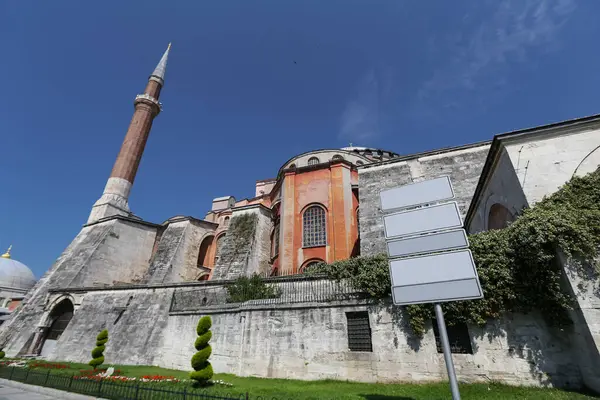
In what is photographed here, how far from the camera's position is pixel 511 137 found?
9.02 meters

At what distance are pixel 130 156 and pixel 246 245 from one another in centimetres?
1905

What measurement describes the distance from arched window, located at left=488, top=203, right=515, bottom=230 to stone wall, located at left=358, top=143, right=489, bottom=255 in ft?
15.2

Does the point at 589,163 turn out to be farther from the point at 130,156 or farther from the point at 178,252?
the point at 130,156

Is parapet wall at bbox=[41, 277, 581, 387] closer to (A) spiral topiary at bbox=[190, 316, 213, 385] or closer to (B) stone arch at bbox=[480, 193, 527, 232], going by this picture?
(A) spiral topiary at bbox=[190, 316, 213, 385]

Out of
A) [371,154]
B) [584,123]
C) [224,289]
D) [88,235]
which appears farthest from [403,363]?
[371,154]

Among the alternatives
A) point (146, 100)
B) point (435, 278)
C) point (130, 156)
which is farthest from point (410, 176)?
point (146, 100)

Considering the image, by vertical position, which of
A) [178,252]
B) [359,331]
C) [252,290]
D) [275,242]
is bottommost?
[359,331]

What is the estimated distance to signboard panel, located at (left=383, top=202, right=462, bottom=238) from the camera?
3443 mm

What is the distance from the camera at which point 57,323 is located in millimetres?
19641

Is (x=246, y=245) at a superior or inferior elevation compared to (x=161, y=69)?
inferior

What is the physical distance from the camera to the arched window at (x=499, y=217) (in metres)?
10.0

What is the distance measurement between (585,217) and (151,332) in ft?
56.8

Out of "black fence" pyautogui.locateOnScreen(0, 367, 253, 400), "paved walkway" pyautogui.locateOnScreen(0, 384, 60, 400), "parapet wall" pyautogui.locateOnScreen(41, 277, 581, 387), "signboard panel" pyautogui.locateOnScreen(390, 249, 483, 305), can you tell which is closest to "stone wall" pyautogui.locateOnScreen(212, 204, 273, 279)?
"parapet wall" pyautogui.locateOnScreen(41, 277, 581, 387)

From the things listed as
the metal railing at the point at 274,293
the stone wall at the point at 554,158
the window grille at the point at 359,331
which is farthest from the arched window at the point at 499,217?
the window grille at the point at 359,331
